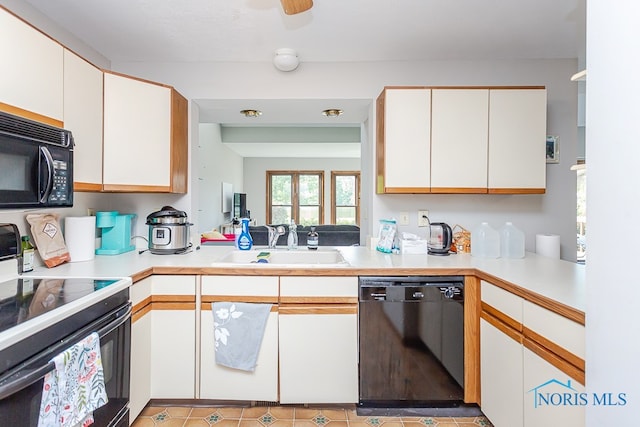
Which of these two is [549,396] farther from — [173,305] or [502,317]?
[173,305]

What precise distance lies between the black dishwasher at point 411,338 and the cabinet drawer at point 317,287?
86 millimetres

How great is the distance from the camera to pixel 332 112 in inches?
108

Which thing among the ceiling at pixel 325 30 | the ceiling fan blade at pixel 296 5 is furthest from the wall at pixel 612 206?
the ceiling at pixel 325 30

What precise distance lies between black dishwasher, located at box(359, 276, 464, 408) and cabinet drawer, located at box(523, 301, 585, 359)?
0.48 meters

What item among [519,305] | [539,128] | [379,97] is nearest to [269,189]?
[379,97]

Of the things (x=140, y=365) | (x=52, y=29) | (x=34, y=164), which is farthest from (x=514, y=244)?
(x=52, y=29)

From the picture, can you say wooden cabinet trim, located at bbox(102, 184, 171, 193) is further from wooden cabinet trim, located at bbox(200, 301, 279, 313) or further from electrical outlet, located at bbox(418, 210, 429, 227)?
electrical outlet, located at bbox(418, 210, 429, 227)

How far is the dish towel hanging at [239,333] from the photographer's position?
70.6 inches

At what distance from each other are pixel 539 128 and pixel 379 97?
106 centimetres

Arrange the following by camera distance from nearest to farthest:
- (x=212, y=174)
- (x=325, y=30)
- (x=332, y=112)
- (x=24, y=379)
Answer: (x=24, y=379)
(x=325, y=30)
(x=332, y=112)
(x=212, y=174)

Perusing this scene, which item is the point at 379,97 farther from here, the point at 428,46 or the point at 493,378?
the point at 493,378

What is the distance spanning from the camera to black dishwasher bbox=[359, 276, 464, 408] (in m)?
1.80

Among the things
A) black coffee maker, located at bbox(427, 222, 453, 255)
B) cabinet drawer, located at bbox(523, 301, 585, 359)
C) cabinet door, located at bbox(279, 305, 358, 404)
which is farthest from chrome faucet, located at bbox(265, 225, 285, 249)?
cabinet drawer, located at bbox(523, 301, 585, 359)

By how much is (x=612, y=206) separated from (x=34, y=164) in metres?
1.95
